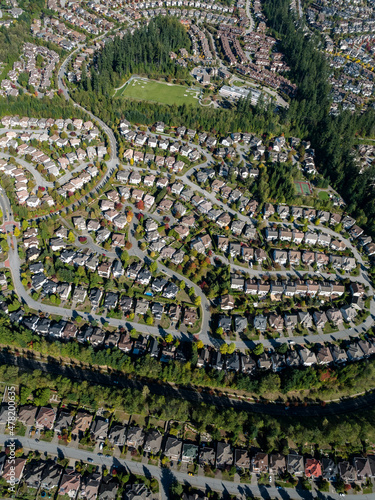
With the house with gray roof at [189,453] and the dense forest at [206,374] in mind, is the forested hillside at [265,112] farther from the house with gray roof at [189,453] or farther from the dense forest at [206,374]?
the house with gray roof at [189,453]

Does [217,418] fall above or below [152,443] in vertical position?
above

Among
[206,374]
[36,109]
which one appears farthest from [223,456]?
[36,109]

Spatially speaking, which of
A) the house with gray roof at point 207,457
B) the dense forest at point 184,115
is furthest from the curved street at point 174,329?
the dense forest at point 184,115

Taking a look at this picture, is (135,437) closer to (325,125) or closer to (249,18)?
(325,125)

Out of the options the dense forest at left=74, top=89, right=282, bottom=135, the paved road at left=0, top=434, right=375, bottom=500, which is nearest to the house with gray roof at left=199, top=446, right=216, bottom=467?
the paved road at left=0, top=434, right=375, bottom=500

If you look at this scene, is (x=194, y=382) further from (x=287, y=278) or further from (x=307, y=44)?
(x=307, y=44)

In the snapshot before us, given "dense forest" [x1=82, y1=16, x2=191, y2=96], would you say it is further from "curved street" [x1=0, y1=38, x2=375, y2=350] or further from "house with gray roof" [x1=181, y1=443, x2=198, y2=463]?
"house with gray roof" [x1=181, y1=443, x2=198, y2=463]
